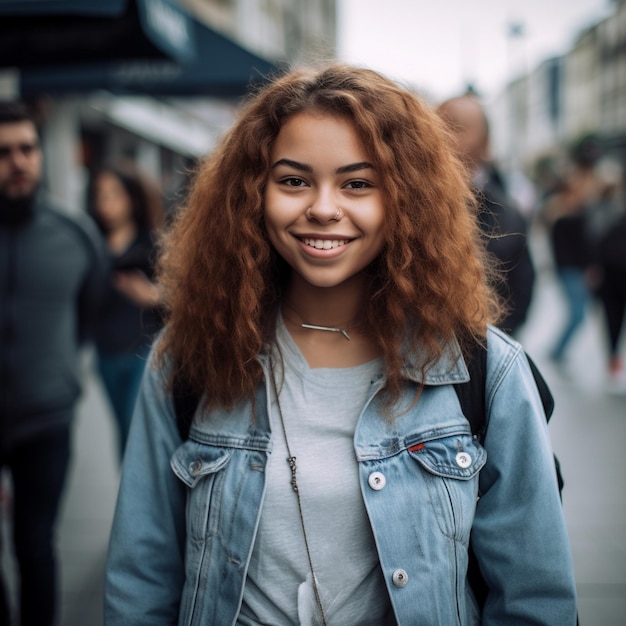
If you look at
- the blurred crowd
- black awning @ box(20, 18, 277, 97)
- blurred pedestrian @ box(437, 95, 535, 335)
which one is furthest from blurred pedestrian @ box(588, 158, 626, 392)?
blurred pedestrian @ box(437, 95, 535, 335)

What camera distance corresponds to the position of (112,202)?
16.1ft

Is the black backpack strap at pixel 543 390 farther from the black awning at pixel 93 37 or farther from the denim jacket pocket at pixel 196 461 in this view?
the black awning at pixel 93 37

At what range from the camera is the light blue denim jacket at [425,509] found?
154 cm

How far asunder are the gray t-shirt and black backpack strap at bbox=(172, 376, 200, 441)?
0.77 feet

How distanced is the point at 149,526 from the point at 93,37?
11.8 ft

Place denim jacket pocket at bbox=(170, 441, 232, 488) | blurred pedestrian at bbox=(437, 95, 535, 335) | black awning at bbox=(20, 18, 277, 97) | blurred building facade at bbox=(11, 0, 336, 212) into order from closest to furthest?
denim jacket pocket at bbox=(170, 441, 232, 488), blurred pedestrian at bbox=(437, 95, 535, 335), black awning at bbox=(20, 18, 277, 97), blurred building facade at bbox=(11, 0, 336, 212)

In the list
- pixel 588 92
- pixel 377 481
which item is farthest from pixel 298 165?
pixel 588 92

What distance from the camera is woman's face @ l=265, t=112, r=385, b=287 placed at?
1.55m

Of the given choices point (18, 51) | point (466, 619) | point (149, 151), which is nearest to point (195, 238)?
point (466, 619)

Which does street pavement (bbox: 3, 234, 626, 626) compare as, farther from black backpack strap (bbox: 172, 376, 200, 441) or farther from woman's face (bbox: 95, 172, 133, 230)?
black backpack strap (bbox: 172, 376, 200, 441)

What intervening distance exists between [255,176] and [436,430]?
26.8 inches

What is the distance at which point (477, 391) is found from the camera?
1.61m

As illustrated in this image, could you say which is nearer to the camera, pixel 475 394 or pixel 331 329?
pixel 475 394

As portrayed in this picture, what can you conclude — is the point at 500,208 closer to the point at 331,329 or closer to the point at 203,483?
the point at 331,329
